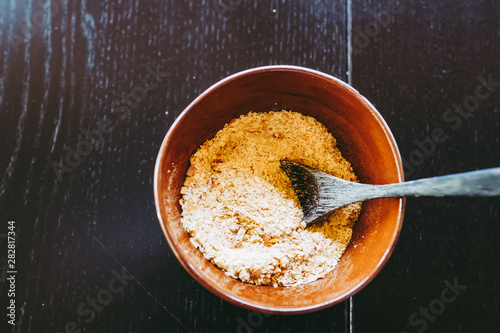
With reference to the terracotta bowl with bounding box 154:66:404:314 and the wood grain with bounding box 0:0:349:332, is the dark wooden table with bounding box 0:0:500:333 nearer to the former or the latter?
the wood grain with bounding box 0:0:349:332

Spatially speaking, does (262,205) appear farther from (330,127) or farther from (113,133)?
(113,133)

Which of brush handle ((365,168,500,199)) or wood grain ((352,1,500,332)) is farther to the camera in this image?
wood grain ((352,1,500,332))

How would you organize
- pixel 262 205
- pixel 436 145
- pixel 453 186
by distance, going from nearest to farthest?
1. pixel 453 186
2. pixel 262 205
3. pixel 436 145

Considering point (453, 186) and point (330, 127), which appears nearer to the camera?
point (453, 186)

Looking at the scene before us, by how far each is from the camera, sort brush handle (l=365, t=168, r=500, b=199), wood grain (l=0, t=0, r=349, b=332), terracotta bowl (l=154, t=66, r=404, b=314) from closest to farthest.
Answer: brush handle (l=365, t=168, r=500, b=199)
terracotta bowl (l=154, t=66, r=404, b=314)
wood grain (l=0, t=0, r=349, b=332)

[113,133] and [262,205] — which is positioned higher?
[113,133]

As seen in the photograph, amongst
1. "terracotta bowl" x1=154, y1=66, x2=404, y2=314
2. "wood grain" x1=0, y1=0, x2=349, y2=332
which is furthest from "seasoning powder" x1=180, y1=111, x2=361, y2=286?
"wood grain" x1=0, y1=0, x2=349, y2=332

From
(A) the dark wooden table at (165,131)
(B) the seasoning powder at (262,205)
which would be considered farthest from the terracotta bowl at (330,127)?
(A) the dark wooden table at (165,131)

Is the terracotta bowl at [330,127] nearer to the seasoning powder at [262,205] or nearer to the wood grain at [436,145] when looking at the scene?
the seasoning powder at [262,205]

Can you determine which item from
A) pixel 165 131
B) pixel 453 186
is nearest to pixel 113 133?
pixel 165 131
